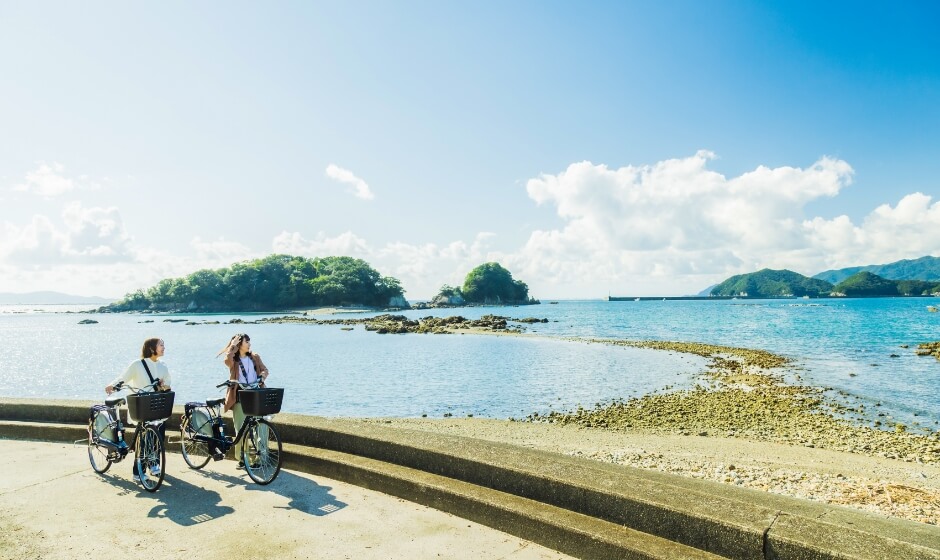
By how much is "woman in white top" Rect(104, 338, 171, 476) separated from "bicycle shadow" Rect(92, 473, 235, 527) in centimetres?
37

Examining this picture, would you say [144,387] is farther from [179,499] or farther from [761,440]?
[761,440]

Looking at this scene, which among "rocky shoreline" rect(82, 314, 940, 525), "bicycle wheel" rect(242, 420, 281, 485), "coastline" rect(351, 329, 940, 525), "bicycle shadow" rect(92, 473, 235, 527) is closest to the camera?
"bicycle shadow" rect(92, 473, 235, 527)

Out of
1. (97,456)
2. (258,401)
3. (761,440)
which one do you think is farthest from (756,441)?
(97,456)

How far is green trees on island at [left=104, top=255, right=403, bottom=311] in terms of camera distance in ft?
594

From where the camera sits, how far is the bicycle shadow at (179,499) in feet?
19.9

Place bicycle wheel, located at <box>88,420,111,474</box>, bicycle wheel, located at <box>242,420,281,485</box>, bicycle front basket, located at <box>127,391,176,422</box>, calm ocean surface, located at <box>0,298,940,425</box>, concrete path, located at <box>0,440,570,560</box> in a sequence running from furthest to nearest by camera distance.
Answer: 1. calm ocean surface, located at <box>0,298,940,425</box>
2. bicycle wheel, located at <box>88,420,111,474</box>
3. bicycle wheel, located at <box>242,420,281,485</box>
4. bicycle front basket, located at <box>127,391,176,422</box>
5. concrete path, located at <box>0,440,570,560</box>

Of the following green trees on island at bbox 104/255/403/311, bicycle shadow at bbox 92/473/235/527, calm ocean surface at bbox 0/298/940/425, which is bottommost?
A: calm ocean surface at bbox 0/298/940/425

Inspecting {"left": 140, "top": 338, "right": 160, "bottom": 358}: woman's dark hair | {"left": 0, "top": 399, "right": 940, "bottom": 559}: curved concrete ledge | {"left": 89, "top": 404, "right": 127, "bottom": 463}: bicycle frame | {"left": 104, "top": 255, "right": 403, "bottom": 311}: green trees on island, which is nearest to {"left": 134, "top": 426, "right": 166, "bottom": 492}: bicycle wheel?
{"left": 89, "top": 404, "right": 127, "bottom": 463}: bicycle frame

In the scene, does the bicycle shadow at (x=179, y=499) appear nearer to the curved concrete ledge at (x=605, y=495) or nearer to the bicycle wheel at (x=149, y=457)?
the bicycle wheel at (x=149, y=457)

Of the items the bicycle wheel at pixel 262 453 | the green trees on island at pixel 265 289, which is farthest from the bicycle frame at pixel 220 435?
the green trees on island at pixel 265 289

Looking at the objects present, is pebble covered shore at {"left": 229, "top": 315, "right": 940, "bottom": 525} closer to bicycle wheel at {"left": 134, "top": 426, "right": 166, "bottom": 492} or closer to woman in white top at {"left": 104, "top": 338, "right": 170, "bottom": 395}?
bicycle wheel at {"left": 134, "top": 426, "right": 166, "bottom": 492}

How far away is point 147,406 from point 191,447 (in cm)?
141

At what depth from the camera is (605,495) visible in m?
5.07

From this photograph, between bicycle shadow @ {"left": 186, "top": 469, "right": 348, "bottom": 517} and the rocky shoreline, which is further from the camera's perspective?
the rocky shoreline
